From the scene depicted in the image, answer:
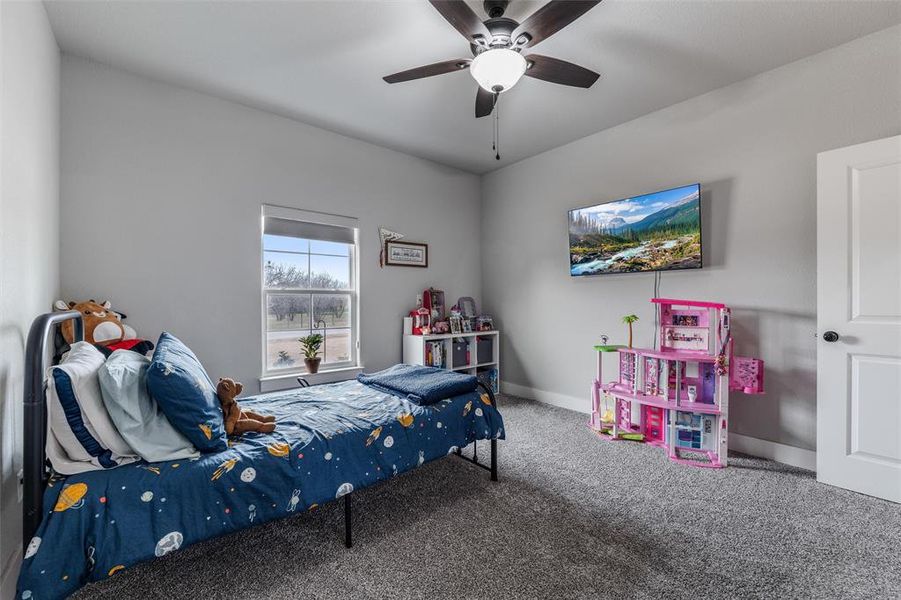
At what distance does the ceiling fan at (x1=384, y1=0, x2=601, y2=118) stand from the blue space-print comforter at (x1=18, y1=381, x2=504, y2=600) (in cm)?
185

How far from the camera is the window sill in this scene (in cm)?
327

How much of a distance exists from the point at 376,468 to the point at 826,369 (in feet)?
9.14

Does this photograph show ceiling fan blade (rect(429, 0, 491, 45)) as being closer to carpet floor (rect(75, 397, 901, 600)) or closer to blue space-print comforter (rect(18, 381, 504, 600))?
blue space-print comforter (rect(18, 381, 504, 600))

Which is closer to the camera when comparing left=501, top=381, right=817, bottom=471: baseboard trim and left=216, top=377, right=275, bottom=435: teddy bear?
left=216, top=377, right=275, bottom=435: teddy bear

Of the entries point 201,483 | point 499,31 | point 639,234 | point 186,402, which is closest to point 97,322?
point 186,402

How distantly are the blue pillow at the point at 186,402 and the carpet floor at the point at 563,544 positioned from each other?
60cm

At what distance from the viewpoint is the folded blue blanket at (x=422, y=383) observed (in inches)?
90.1

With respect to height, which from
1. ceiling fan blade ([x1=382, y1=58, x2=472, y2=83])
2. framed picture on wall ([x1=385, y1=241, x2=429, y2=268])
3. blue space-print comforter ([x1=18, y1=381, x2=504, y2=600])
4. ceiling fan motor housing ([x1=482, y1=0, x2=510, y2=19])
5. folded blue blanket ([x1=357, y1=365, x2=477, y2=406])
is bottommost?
blue space-print comforter ([x1=18, y1=381, x2=504, y2=600])

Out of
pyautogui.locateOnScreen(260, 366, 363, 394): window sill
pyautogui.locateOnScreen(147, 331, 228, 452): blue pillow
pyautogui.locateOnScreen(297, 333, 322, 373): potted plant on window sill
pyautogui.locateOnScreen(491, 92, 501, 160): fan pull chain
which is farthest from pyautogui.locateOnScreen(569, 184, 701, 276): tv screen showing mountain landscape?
pyautogui.locateOnScreen(147, 331, 228, 452): blue pillow

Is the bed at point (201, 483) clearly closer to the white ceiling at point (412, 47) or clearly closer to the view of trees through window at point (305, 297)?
the view of trees through window at point (305, 297)

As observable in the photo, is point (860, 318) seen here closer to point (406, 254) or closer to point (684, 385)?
point (684, 385)

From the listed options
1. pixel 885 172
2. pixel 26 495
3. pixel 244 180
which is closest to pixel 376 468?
pixel 26 495

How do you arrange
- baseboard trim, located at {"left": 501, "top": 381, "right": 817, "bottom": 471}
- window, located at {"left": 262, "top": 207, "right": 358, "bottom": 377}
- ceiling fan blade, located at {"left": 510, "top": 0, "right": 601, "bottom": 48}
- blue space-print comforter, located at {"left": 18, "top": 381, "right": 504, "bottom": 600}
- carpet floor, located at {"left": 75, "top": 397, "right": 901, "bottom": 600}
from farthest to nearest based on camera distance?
window, located at {"left": 262, "top": 207, "right": 358, "bottom": 377} → baseboard trim, located at {"left": 501, "top": 381, "right": 817, "bottom": 471} → ceiling fan blade, located at {"left": 510, "top": 0, "right": 601, "bottom": 48} → carpet floor, located at {"left": 75, "top": 397, "right": 901, "bottom": 600} → blue space-print comforter, located at {"left": 18, "top": 381, "right": 504, "bottom": 600}

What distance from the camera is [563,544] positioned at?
1806mm
